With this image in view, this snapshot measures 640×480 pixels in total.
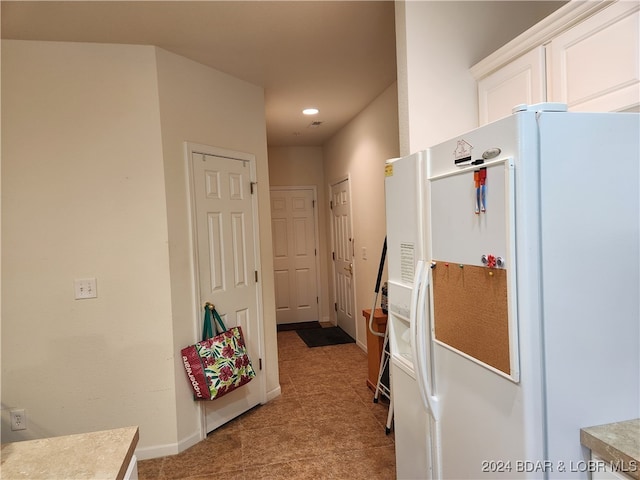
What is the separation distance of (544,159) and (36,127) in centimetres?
268

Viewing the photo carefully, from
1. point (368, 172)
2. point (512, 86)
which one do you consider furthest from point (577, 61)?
point (368, 172)

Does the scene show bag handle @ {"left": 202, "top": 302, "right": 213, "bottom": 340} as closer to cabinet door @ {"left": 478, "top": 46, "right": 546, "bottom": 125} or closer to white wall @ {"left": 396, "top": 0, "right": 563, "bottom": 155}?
white wall @ {"left": 396, "top": 0, "right": 563, "bottom": 155}

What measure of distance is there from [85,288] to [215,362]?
0.92 m

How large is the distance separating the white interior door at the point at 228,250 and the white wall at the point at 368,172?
3.94 ft

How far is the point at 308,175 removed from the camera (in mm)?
A: 6012

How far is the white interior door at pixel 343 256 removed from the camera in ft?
16.4

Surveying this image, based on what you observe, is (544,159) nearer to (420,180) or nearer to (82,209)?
(420,180)

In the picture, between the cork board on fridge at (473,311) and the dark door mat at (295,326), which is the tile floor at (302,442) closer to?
the cork board on fridge at (473,311)

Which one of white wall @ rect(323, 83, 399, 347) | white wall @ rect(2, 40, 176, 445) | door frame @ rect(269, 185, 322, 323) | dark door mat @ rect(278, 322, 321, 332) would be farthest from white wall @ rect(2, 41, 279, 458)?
door frame @ rect(269, 185, 322, 323)

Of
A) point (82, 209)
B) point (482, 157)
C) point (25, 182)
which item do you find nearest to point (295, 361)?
point (82, 209)

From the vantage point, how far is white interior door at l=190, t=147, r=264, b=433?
296 centimetres

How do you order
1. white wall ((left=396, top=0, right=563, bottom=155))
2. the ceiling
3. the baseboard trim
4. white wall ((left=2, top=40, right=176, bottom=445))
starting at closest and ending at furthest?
white wall ((left=396, top=0, right=563, bottom=155)), the ceiling, white wall ((left=2, top=40, right=176, bottom=445)), the baseboard trim

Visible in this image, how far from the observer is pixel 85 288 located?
2.57m

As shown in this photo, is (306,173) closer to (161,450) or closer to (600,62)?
(161,450)
